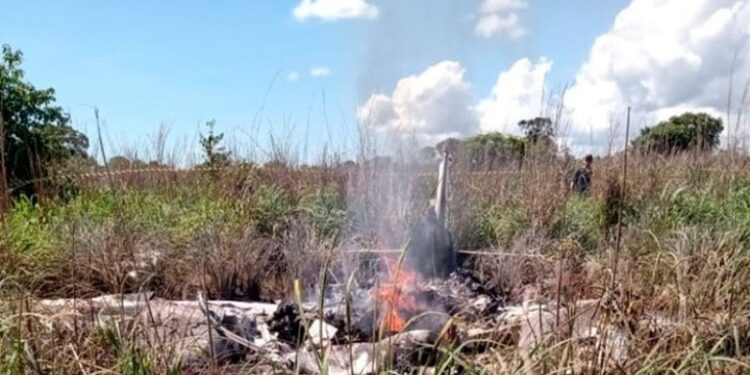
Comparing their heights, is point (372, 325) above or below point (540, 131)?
below

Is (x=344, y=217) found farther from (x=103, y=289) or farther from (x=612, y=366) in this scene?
(x=612, y=366)

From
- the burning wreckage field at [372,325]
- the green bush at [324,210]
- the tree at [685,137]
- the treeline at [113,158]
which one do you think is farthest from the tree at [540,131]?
the burning wreckage field at [372,325]

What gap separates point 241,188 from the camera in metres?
→ 6.86

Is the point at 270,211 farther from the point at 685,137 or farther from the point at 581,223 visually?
the point at 685,137

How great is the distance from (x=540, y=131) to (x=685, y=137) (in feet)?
11.1

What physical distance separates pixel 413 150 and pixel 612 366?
14.7ft

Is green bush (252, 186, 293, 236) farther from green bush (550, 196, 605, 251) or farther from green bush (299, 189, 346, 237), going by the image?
green bush (550, 196, 605, 251)

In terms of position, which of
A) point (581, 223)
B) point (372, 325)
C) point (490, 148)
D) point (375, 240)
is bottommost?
point (372, 325)

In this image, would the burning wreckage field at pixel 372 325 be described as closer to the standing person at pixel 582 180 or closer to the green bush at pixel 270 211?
the green bush at pixel 270 211

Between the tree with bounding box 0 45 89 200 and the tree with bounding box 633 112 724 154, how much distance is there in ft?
19.3

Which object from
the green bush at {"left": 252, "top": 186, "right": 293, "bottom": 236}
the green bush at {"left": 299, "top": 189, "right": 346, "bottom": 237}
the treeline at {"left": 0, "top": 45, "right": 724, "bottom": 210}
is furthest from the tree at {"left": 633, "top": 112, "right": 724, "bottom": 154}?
the green bush at {"left": 252, "top": 186, "right": 293, "bottom": 236}

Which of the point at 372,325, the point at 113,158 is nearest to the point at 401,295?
the point at 372,325

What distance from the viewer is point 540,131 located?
24.4ft

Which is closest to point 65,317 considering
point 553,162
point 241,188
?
point 241,188
